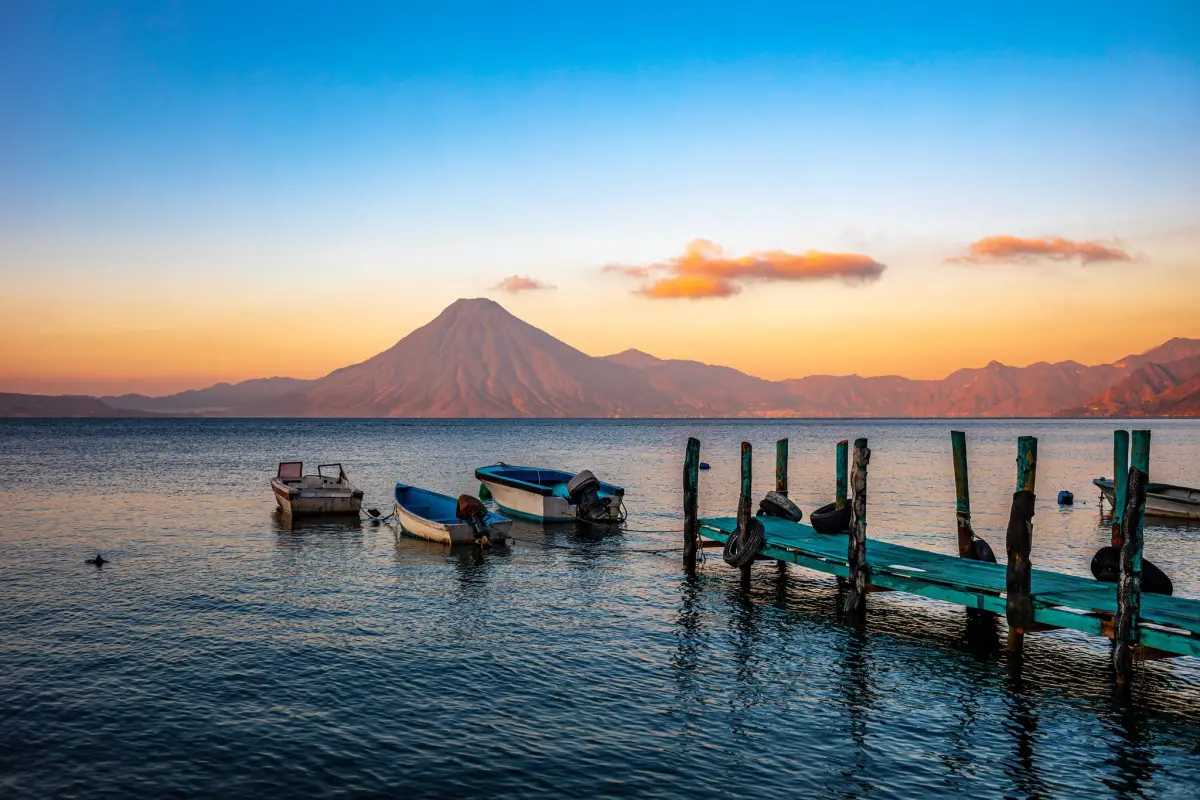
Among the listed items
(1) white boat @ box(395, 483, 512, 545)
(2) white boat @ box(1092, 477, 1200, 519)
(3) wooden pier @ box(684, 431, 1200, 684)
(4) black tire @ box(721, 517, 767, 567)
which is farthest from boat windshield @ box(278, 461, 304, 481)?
(2) white boat @ box(1092, 477, 1200, 519)

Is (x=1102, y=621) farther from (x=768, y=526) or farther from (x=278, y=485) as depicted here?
(x=278, y=485)

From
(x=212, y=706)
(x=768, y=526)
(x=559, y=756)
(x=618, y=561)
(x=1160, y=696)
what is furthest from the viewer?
(x=618, y=561)

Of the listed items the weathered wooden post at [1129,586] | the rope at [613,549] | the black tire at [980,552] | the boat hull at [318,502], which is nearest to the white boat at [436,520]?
the rope at [613,549]

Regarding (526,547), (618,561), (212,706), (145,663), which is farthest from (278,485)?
(212,706)

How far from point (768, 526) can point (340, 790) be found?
16651 mm

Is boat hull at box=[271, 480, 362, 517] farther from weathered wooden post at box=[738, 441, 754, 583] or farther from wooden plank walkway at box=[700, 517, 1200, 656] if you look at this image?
wooden plank walkway at box=[700, 517, 1200, 656]

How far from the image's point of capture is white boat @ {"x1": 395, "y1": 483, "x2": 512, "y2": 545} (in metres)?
28.8

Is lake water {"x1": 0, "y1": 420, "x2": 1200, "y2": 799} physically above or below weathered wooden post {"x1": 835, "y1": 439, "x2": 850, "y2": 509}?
below

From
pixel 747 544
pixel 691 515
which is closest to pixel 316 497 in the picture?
pixel 691 515

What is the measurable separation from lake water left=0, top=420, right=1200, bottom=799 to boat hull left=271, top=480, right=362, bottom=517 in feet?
20.9

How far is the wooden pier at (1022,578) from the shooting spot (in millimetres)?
14086

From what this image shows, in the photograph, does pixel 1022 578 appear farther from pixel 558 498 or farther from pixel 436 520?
pixel 558 498

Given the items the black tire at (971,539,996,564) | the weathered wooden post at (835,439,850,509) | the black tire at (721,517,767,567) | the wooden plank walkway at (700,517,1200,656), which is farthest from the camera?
the weathered wooden post at (835,439,850,509)

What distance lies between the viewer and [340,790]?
34.8 ft
